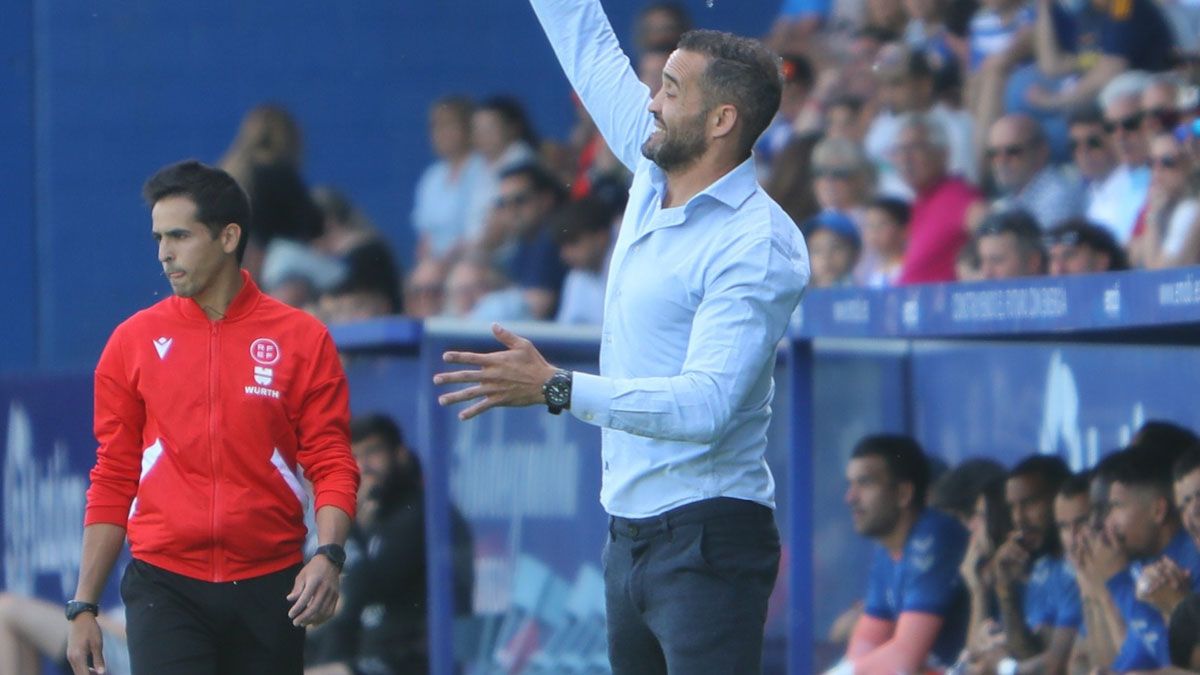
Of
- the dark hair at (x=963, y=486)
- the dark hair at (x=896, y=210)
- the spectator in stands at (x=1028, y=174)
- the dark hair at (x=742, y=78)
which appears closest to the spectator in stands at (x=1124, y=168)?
the spectator in stands at (x=1028, y=174)

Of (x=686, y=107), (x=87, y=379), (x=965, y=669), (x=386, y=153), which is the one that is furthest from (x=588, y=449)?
(x=386, y=153)

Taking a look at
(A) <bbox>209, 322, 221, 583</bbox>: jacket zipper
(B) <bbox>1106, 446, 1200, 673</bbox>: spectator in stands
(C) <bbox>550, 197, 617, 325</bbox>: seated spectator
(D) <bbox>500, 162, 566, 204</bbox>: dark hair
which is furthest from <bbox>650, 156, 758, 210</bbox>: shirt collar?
(D) <bbox>500, 162, 566, 204</bbox>: dark hair

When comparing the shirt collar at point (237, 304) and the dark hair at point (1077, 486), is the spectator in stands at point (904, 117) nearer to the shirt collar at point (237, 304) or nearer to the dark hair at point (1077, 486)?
the dark hair at point (1077, 486)

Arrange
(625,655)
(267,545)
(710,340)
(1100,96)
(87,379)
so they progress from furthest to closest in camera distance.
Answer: (87,379) < (1100,96) < (267,545) < (625,655) < (710,340)

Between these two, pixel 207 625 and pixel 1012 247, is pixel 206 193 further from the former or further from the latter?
pixel 1012 247

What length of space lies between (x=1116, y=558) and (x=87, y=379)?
16.6 ft

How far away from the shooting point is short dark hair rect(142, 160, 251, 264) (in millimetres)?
4656

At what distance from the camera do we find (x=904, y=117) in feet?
29.7

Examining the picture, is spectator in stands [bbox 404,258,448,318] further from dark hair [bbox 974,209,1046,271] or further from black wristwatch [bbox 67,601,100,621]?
black wristwatch [bbox 67,601,100,621]

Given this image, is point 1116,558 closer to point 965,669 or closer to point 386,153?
point 965,669

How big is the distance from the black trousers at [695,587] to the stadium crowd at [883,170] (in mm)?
3250

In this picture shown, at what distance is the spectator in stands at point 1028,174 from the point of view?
8.06 meters

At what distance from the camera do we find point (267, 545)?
4605mm

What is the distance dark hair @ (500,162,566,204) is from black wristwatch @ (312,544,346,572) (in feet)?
19.5
